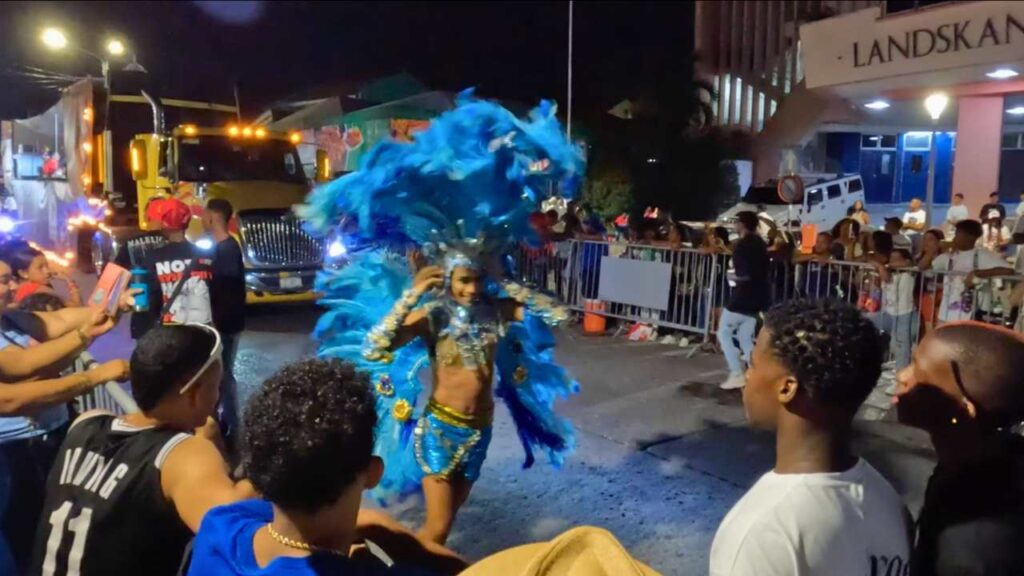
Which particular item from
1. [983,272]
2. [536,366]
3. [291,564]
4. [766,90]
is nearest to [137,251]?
[536,366]

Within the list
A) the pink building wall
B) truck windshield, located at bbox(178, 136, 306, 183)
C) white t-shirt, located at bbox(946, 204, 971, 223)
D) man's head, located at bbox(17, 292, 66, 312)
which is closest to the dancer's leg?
man's head, located at bbox(17, 292, 66, 312)

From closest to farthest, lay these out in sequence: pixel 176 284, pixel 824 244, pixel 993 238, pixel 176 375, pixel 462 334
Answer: pixel 176 375 < pixel 462 334 < pixel 176 284 < pixel 824 244 < pixel 993 238

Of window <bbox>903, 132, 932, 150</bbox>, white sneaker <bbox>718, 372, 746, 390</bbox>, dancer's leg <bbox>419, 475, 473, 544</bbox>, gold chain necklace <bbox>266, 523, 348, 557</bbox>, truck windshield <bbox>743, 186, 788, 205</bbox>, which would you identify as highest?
window <bbox>903, 132, 932, 150</bbox>

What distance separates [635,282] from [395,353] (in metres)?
6.46

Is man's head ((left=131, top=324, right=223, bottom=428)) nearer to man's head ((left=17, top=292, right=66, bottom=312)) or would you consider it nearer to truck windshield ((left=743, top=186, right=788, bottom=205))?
man's head ((left=17, top=292, right=66, bottom=312))

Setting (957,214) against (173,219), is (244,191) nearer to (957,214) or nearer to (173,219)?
(173,219)

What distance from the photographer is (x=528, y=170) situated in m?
4.88

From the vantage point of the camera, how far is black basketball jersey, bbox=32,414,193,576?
228cm

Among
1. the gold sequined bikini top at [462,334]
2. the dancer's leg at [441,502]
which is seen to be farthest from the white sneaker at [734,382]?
the dancer's leg at [441,502]

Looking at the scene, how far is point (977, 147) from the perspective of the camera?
675 inches

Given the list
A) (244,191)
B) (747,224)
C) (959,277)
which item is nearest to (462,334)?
(747,224)

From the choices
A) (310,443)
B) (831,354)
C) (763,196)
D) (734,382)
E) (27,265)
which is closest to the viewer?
(310,443)

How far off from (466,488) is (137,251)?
12.0 ft

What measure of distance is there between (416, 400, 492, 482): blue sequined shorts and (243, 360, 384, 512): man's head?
2444 mm
